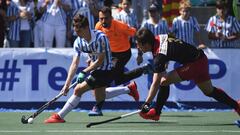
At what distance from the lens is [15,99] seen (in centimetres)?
1478

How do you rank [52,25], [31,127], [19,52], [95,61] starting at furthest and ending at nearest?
[52,25] → [19,52] → [95,61] → [31,127]

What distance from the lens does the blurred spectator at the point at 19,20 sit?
15664 millimetres

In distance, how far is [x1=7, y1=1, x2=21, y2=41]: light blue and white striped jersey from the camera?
1568cm

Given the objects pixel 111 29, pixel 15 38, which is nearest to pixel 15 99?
pixel 15 38

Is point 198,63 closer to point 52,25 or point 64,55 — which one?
point 64,55

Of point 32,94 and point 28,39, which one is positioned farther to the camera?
point 28,39

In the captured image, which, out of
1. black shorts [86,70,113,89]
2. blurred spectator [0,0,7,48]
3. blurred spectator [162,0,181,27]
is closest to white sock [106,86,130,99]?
black shorts [86,70,113,89]

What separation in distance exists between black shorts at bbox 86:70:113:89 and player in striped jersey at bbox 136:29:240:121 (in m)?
1.06

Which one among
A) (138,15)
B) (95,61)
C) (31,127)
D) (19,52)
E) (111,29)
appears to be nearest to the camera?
(31,127)

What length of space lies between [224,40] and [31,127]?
20.2ft

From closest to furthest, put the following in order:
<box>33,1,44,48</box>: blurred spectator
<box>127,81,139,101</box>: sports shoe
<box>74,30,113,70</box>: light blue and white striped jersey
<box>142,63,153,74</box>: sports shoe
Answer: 1. <box>74,30,113,70</box>: light blue and white striped jersey
2. <box>127,81,139,101</box>: sports shoe
3. <box>142,63,153,74</box>: sports shoe
4. <box>33,1,44,48</box>: blurred spectator

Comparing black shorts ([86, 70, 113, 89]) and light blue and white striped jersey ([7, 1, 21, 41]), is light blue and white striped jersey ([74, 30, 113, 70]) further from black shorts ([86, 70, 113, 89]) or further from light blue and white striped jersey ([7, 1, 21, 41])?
light blue and white striped jersey ([7, 1, 21, 41])

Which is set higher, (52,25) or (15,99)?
(52,25)

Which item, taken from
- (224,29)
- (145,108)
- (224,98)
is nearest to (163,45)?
(145,108)
